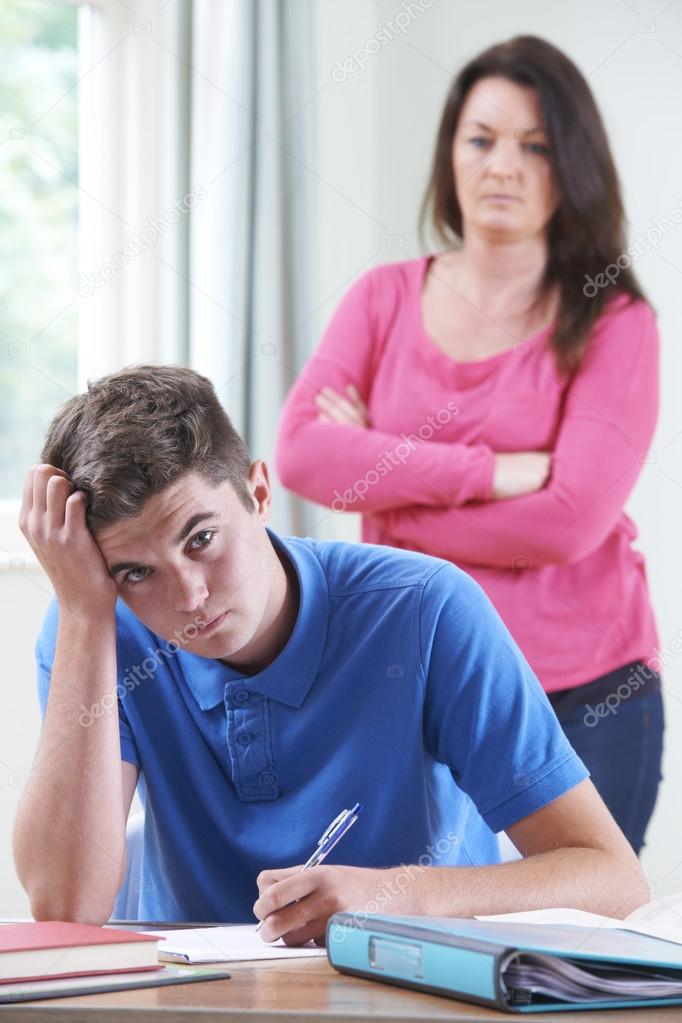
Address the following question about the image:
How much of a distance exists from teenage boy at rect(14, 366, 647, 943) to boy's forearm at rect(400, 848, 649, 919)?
34 millimetres

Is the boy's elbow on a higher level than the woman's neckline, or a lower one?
lower

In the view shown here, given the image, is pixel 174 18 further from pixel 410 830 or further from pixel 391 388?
pixel 410 830

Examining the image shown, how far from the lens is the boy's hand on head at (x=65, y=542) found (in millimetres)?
1376

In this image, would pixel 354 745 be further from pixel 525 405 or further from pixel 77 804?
pixel 525 405

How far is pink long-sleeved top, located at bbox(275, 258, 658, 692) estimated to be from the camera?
6.78 ft

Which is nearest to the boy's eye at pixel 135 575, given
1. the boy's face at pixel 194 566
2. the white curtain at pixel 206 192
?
the boy's face at pixel 194 566

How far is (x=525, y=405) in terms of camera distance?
2.12 m

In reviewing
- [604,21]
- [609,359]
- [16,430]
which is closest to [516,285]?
[609,359]

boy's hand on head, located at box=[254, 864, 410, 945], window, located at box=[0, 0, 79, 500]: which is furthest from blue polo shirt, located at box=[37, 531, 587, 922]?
window, located at box=[0, 0, 79, 500]

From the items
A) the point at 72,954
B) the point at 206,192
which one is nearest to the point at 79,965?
the point at 72,954

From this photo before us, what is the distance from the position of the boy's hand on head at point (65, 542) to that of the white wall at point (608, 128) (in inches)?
57.2

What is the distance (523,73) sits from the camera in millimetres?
2221

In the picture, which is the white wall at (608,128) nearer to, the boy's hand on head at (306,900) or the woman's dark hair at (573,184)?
the woman's dark hair at (573,184)

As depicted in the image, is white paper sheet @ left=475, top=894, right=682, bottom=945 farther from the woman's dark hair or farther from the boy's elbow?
the woman's dark hair
